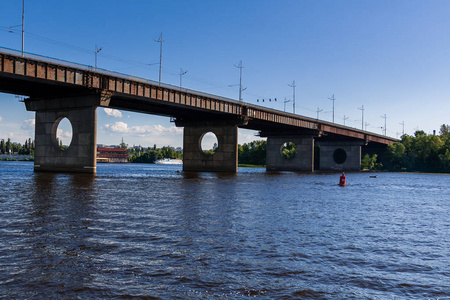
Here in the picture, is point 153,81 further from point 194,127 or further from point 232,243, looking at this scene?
point 232,243

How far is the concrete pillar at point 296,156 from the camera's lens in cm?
11838

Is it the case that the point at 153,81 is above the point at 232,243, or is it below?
above

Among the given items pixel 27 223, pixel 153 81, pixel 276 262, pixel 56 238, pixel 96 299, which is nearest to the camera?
pixel 96 299

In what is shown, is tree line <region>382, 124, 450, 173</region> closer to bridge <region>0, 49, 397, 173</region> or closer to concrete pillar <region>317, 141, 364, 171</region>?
concrete pillar <region>317, 141, 364, 171</region>

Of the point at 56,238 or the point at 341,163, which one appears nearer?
the point at 56,238

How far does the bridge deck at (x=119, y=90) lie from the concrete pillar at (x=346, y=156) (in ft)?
184

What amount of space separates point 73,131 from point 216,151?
1416 inches

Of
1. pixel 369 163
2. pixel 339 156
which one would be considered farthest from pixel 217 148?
pixel 369 163

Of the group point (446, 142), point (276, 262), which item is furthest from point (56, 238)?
point (446, 142)

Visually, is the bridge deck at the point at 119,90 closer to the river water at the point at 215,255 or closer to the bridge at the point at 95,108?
the bridge at the point at 95,108

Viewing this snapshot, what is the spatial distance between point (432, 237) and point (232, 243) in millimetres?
8988

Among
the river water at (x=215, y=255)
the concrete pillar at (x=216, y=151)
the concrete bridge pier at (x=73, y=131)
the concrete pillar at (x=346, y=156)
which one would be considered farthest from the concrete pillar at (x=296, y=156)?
the river water at (x=215, y=255)

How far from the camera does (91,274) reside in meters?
10.4

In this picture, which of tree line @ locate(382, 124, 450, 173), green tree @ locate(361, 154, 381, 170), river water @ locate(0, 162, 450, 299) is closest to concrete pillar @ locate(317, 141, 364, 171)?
green tree @ locate(361, 154, 381, 170)
